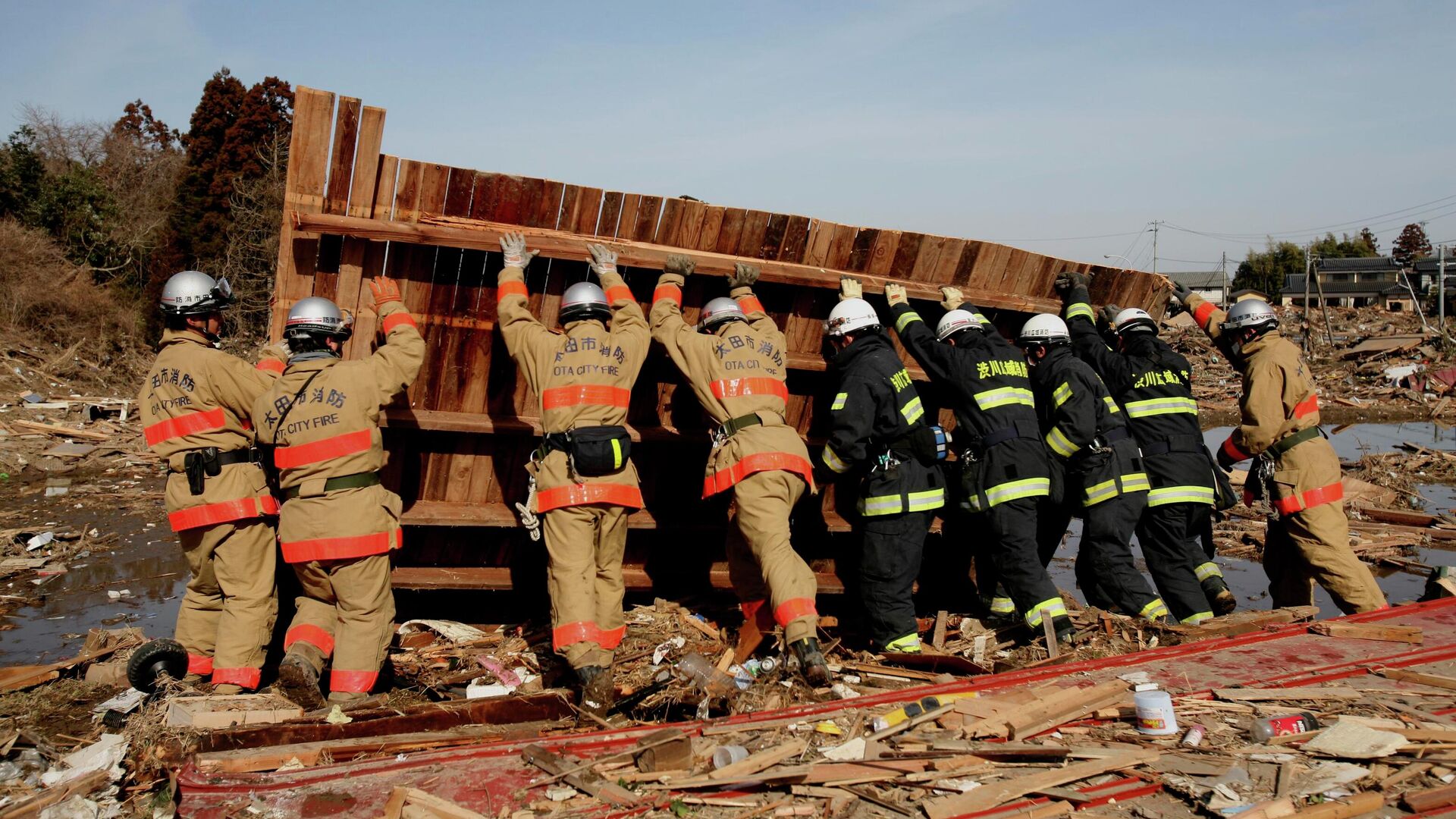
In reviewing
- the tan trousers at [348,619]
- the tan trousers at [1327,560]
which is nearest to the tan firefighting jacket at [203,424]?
the tan trousers at [348,619]

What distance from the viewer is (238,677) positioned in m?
5.86

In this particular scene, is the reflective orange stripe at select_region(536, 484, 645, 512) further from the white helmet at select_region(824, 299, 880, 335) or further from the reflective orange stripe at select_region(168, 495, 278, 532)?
the white helmet at select_region(824, 299, 880, 335)

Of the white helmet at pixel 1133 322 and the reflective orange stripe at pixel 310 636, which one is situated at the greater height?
the white helmet at pixel 1133 322

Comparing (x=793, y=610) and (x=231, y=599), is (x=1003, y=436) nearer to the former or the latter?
(x=793, y=610)

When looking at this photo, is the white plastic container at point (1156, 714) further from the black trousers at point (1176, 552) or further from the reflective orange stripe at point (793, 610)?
the black trousers at point (1176, 552)

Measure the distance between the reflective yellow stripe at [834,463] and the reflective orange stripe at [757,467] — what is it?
14.5 inches

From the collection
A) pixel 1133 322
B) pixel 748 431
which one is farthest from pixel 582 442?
pixel 1133 322

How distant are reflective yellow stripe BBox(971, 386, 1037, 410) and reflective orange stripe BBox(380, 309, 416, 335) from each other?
13.0 ft

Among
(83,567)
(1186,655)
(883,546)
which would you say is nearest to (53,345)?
(83,567)

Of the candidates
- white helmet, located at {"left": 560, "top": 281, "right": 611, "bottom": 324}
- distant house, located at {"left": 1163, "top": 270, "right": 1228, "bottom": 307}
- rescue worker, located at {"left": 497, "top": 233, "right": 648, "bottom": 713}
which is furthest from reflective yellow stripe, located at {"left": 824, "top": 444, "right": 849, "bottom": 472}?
distant house, located at {"left": 1163, "top": 270, "right": 1228, "bottom": 307}

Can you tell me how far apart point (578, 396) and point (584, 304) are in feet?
2.09

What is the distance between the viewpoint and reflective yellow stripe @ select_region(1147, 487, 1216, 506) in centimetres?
734

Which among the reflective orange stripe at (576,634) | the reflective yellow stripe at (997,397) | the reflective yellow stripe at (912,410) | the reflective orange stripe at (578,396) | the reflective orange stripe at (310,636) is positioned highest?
the reflective yellow stripe at (997,397)

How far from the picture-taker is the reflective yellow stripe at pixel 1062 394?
7191mm
